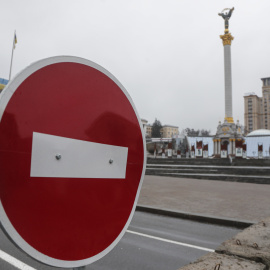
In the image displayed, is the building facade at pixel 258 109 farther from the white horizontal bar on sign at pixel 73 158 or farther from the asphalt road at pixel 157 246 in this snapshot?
→ the white horizontal bar on sign at pixel 73 158

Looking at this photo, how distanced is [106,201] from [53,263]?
0.38 m

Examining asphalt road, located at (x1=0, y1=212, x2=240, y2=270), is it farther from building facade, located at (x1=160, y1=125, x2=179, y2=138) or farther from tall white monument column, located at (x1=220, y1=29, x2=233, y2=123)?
building facade, located at (x1=160, y1=125, x2=179, y2=138)

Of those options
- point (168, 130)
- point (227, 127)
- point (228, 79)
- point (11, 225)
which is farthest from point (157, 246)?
point (168, 130)

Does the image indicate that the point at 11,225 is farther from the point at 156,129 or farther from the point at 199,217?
the point at 156,129

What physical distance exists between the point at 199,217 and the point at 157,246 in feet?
8.46

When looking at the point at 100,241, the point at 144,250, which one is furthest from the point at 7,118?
the point at 144,250

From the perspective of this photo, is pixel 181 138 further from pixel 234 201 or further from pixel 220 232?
pixel 220 232

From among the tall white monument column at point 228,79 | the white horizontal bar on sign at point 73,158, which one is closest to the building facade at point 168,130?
the tall white monument column at point 228,79

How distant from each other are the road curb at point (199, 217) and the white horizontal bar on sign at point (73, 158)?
19.1ft

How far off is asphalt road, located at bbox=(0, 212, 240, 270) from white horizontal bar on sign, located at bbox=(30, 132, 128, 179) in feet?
8.92

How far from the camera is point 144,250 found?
4.44 m

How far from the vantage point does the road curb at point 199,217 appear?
6297mm

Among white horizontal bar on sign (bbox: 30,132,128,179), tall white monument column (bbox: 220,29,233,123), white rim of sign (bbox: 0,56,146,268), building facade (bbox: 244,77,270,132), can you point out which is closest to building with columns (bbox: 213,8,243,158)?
tall white monument column (bbox: 220,29,233,123)

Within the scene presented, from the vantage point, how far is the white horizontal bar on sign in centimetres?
103
